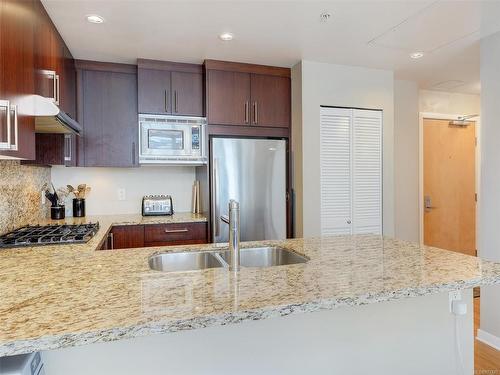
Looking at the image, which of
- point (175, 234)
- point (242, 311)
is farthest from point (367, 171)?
point (242, 311)

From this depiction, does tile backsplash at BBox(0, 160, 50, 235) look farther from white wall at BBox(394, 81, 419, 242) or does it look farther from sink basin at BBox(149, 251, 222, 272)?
white wall at BBox(394, 81, 419, 242)

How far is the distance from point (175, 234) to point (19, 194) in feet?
4.10

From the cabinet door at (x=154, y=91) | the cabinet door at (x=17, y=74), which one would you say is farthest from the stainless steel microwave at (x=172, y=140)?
the cabinet door at (x=17, y=74)

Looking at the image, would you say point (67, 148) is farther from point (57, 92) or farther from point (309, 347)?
point (309, 347)

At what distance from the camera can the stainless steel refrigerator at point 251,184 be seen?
312 centimetres

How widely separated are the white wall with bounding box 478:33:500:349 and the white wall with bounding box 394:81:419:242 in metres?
1.11

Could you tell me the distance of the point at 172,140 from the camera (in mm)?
3225

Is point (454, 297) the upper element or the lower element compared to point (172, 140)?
lower

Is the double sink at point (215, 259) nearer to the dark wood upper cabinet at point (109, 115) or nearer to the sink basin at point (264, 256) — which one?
the sink basin at point (264, 256)

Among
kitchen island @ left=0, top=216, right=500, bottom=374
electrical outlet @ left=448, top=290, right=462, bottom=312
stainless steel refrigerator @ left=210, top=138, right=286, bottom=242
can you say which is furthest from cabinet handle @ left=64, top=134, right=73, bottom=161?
electrical outlet @ left=448, top=290, right=462, bottom=312

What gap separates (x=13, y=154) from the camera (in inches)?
58.8

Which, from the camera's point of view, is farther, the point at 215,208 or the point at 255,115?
the point at 255,115

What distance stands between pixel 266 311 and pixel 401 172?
3432 millimetres

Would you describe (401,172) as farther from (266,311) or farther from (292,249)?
(266,311)
